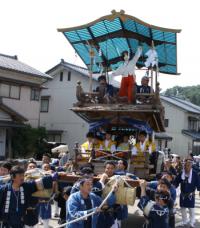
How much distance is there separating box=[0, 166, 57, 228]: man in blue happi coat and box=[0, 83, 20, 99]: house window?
2011 cm

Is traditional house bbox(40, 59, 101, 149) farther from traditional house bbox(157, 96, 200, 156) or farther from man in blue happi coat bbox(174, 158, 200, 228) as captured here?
man in blue happi coat bbox(174, 158, 200, 228)

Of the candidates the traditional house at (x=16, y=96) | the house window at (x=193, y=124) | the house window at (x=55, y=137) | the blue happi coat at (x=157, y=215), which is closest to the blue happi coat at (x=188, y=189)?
the blue happi coat at (x=157, y=215)

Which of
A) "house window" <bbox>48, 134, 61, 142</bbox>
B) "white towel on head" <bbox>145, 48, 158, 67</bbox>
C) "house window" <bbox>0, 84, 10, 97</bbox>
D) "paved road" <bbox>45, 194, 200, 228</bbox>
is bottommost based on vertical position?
"paved road" <bbox>45, 194, 200, 228</bbox>

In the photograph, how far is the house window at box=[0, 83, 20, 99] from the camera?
80.5ft

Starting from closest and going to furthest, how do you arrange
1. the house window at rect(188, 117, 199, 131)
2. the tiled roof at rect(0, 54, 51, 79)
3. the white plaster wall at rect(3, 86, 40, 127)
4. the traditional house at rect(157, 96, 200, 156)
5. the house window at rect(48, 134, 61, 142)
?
the tiled roof at rect(0, 54, 51, 79), the white plaster wall at rect(3, 86, 40, 127), the house window at rect(48, 134, 61, 142), the traditional house at rect(157, 96, 200, 156), the house window at rect(188, 117, 199, 131)

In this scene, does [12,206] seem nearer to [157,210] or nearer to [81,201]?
[81,201]

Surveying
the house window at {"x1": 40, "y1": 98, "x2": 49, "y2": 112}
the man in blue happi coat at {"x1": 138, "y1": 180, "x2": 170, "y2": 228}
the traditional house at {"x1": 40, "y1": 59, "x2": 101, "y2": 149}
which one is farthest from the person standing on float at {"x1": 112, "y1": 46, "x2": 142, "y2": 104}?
the house window at {"x1": 40, "y1": 98, "x2": 49, "y2": 112}

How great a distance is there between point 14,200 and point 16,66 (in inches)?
888

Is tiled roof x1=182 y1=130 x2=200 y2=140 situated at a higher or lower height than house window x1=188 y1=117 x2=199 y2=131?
lower

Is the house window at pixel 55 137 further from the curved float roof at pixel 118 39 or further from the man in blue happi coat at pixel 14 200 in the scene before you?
the man in blue happi coat at pixel 14 200

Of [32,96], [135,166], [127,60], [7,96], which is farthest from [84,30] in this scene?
[32,96]

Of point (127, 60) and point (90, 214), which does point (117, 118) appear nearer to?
point (127, 60)

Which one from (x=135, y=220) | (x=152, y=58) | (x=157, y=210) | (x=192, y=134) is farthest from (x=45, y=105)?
(x=157, y=210)

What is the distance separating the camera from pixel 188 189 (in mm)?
10117
